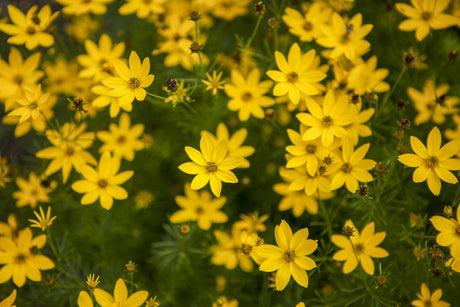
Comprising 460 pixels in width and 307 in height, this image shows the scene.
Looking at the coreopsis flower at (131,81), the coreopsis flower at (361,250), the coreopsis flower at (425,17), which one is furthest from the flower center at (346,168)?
the coreopsis flower at (131,81)

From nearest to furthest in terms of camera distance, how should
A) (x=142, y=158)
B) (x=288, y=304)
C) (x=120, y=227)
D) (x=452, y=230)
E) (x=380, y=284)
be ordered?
(x=452, y=230), (x=380, y=284), (x=288, y=304), (x=120, y=227), (x=142, y=158)

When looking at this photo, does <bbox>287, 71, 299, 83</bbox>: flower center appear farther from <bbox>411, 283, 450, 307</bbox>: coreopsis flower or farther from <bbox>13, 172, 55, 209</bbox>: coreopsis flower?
<bbox>13, 172, 55, 209</bbox>: coreopsis flower

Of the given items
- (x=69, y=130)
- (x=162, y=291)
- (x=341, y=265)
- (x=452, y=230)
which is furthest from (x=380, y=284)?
(x=69, y=130)

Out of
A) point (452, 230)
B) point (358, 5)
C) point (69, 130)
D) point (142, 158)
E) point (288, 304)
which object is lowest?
point (288, 304)

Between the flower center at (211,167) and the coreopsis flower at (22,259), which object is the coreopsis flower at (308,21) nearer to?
the flower center at (211,167)

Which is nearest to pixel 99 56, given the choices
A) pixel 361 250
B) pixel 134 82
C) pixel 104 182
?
pixel 134 82

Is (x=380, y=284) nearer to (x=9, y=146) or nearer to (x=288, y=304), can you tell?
(x=288, y=304)

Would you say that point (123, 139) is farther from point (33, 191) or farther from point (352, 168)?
point (352, 168)

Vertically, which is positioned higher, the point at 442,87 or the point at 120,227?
the point at 442,87
